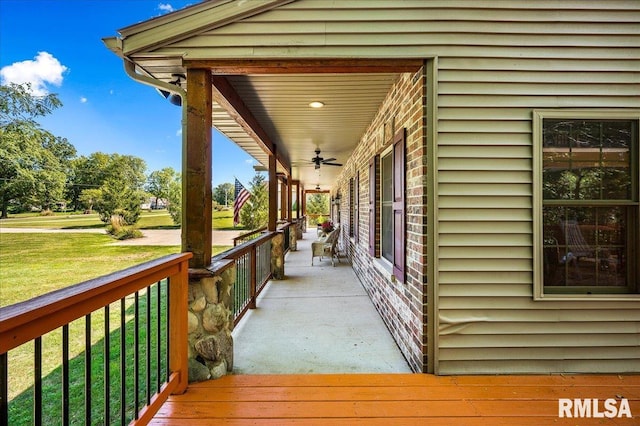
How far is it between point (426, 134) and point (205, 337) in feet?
7.59

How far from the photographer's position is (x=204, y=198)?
238 cm

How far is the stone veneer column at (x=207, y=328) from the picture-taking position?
2.33 m

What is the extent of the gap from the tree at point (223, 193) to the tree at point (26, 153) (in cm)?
2116

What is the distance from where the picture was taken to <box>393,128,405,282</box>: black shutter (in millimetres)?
2863

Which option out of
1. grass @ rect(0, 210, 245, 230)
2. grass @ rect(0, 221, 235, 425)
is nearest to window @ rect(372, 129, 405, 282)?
grass @ rect(0, 221, 235, 425)

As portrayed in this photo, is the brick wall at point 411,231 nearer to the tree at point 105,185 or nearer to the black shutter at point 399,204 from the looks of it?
the black shutter at point 399,204

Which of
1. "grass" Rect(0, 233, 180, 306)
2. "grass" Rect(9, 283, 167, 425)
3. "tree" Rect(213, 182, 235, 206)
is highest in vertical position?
"tree" Rect(213, 182, 235, 206)

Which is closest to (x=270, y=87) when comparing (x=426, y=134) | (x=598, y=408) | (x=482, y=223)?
(x=426, y=134)

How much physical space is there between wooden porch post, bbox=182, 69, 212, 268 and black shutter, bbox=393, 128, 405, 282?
67.6 inches

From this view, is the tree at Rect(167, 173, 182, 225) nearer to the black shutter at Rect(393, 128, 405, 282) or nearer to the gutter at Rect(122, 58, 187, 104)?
the gutter at Rect(122, 58, 187, 104)

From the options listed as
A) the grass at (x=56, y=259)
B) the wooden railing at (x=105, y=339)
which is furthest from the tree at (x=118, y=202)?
the wooden railing at (x=105, y=339)

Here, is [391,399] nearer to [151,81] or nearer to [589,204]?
[589,204]

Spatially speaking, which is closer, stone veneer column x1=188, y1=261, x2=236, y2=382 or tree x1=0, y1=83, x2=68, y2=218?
stone veneer column x1=188, y1=261, x2=236, y2=382

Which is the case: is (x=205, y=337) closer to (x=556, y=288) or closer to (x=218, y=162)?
(x=556, y=288)
